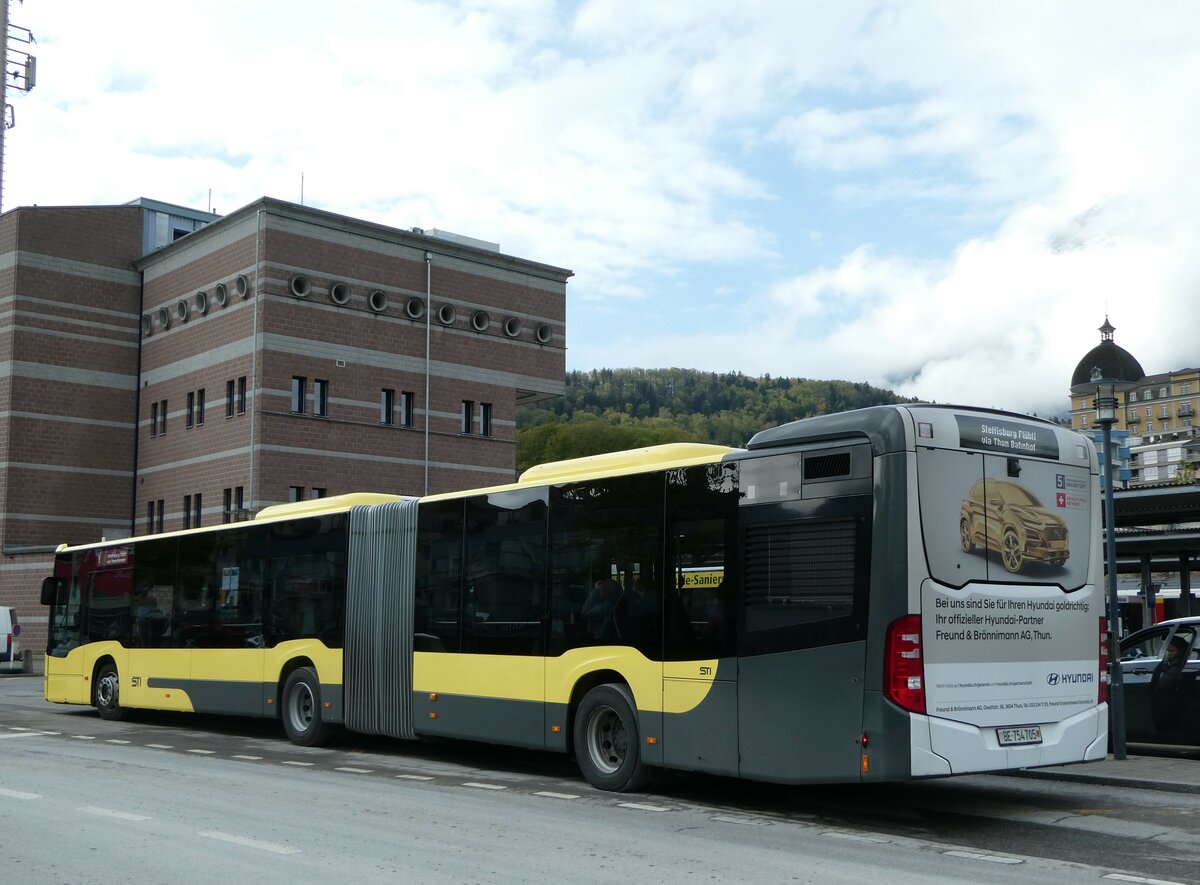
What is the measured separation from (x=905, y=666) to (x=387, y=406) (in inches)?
1375

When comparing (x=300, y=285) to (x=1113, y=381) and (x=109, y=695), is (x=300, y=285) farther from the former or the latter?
(x=1113, y=381)

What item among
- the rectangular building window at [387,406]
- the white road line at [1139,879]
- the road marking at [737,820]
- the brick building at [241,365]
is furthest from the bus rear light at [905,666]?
the rectangular building window at [387,406]

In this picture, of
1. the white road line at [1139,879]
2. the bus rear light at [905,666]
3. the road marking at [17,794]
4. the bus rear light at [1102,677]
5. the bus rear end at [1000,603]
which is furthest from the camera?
the road marking at [17,794]

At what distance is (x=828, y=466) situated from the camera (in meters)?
9.59

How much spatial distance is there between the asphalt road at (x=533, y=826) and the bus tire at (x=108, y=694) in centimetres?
634

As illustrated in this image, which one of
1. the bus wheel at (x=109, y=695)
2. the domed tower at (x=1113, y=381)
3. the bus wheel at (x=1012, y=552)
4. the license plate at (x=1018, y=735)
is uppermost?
the domed tower at (x=1113, y=381)

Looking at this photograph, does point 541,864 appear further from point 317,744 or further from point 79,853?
point 317,744

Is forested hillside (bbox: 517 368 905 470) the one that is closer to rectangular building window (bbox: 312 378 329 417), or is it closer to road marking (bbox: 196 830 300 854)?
rectangular building window (bbox: 312 378 329 417)

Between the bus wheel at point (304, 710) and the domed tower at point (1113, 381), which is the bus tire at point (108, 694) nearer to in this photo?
the bus wheel at point (304, 710)

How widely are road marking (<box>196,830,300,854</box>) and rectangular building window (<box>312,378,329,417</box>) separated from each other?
1275 inches

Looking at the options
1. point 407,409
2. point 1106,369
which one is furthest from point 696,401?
point 1106,369

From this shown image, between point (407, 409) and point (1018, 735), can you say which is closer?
point (1018, 735)

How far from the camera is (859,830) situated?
9.27 metres

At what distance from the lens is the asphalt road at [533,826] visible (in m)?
7.62
